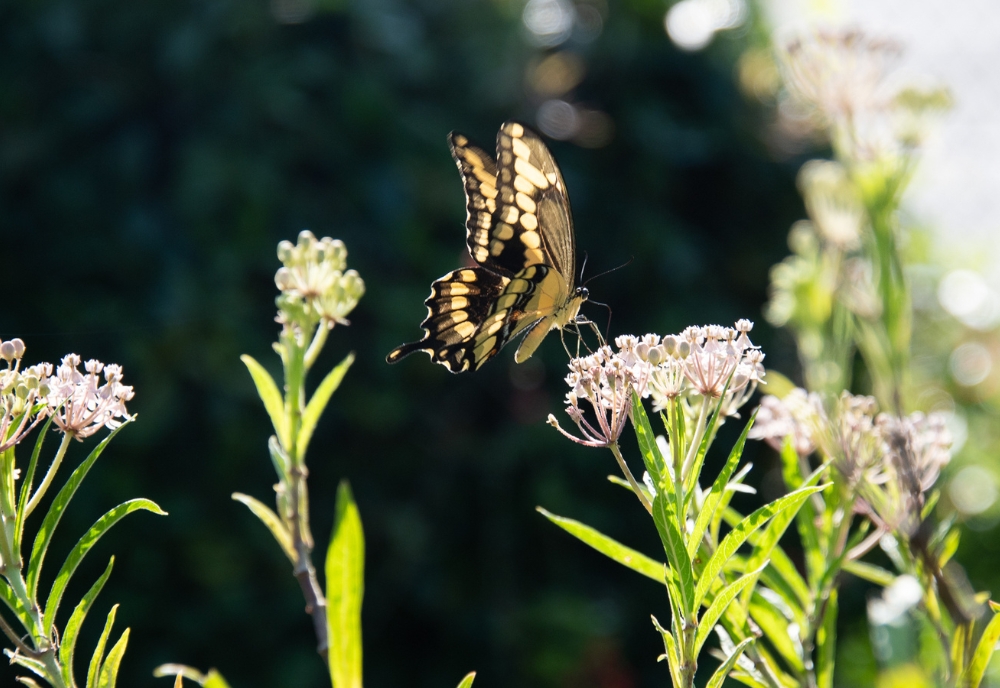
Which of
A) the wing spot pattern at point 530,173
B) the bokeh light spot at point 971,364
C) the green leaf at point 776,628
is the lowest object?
the green leaf at point 776,628

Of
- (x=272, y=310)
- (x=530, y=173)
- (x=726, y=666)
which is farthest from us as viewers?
(x=272, y=310)

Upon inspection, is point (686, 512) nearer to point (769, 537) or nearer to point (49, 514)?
point (769, 537)

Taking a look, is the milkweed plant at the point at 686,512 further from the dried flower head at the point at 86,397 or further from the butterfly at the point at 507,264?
the butterfly at the point at 507,264

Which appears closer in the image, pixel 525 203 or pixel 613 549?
pixel 613 549

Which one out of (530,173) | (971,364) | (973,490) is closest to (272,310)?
(530,173)

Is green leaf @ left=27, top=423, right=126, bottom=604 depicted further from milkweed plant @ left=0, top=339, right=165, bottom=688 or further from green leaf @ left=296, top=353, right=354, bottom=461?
green leaf @ left=296, top=353, right=354, bottom=461

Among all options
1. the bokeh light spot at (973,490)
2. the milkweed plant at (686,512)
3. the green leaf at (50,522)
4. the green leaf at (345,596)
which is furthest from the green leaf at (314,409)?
the bokeh light spot at (973,490)

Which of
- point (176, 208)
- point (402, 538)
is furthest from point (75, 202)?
point (402, 538)
